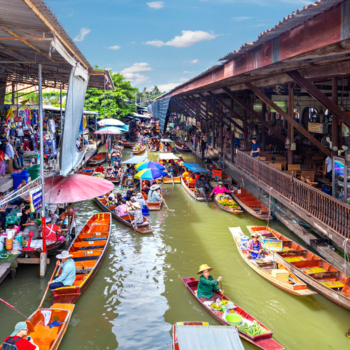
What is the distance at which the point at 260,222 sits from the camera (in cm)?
1370

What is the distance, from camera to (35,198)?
343 inches

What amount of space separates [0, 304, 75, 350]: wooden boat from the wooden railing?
5839 millimetres

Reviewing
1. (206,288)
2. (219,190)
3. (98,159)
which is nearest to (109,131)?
(98,159)

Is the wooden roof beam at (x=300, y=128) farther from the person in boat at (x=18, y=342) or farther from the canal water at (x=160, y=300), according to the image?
the person in boat at (x=18, y=342)

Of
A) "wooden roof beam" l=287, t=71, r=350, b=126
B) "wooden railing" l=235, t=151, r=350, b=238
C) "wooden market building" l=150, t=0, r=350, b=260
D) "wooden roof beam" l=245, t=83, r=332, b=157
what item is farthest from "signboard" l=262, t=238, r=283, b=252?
"wooden roof beam" l=287, t=71, r=350, b=126

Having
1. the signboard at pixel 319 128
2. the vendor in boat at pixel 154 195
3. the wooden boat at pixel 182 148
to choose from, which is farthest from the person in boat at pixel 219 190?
the wooden boat at pixel 182 148

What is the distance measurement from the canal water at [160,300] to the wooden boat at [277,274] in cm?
23

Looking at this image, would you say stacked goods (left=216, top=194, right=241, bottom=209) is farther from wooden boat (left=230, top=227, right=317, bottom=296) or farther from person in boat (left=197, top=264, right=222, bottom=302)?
person in boat (left=197, top=264, right=222, bottom=302)

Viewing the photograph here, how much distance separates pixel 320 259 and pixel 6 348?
7312mm

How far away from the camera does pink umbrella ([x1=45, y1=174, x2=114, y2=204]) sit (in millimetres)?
9125

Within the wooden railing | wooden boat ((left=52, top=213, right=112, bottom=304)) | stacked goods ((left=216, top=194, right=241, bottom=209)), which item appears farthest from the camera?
stacked goods ((left=216, top=194, right=241, bottom=209))

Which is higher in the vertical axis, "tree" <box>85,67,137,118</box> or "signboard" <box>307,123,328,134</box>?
"tree" <box>85,67,137,118</box>

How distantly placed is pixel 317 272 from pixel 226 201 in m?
7.32

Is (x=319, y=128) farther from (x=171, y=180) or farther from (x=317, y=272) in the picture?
(x=171, y=180)
